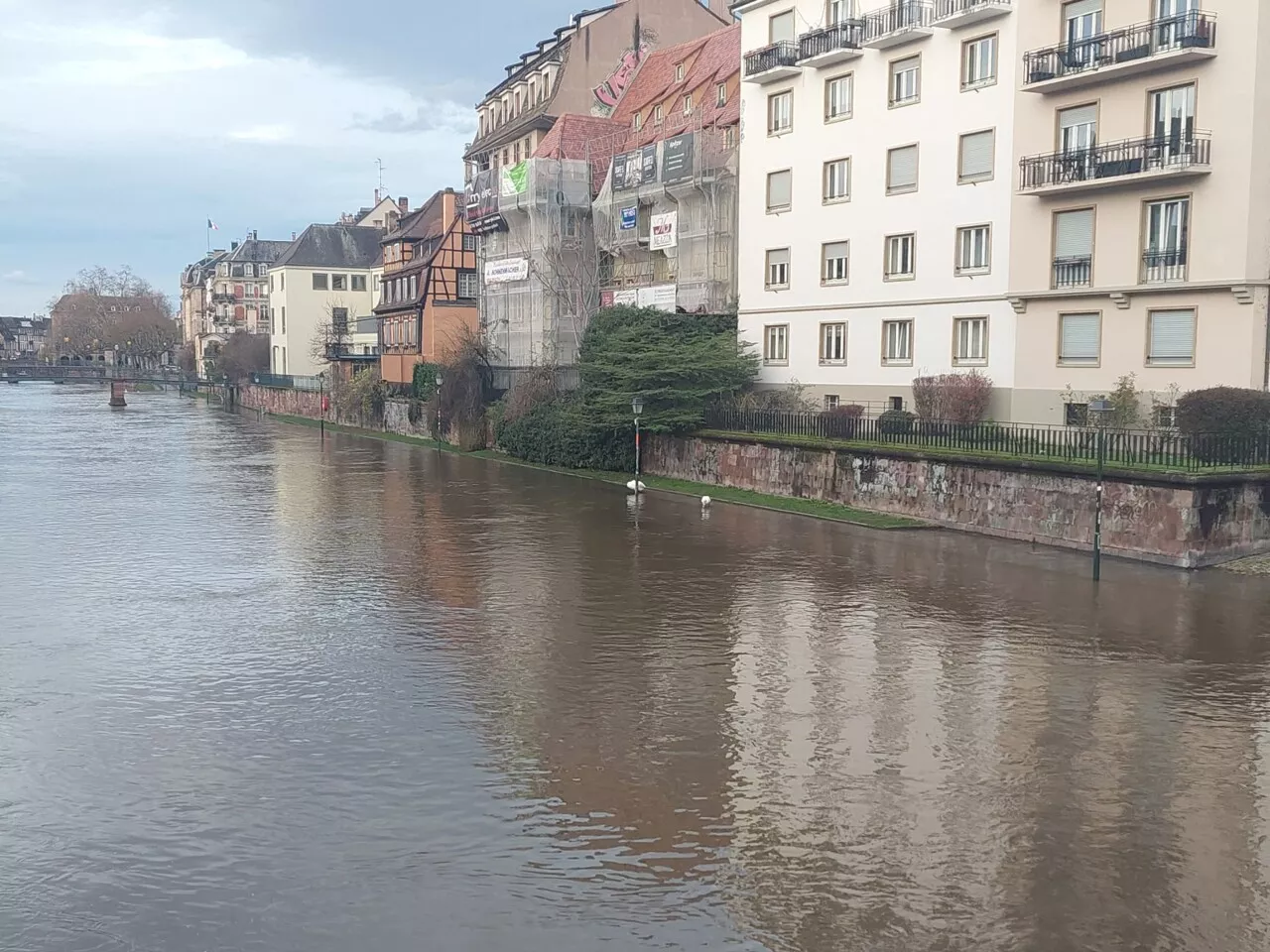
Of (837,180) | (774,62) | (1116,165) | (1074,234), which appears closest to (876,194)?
(837,180)

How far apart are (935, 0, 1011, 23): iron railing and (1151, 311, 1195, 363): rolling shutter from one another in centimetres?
975

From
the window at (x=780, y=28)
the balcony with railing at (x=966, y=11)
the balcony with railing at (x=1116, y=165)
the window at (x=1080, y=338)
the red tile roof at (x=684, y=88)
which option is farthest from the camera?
the red tile roof at (x=684, y=88)

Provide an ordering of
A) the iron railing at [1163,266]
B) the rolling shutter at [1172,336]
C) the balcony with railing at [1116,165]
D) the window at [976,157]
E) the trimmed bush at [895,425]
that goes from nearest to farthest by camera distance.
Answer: the balcony with railing at [1116,165] → the iron railing at [1163,266] → the rolling shutter at [1172,336] → the trimmed bush at [895,425] → the window at [976,157]

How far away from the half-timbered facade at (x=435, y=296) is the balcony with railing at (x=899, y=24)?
31.5 meters

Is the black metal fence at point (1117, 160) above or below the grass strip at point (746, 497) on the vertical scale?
above

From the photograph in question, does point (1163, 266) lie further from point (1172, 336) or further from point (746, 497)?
point (746, 497)

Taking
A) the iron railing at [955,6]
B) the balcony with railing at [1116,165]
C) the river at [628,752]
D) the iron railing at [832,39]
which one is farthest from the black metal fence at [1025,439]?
the iron railing at [832,39]

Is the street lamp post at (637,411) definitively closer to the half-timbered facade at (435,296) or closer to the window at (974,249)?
the window at (974,249)

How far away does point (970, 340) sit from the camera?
109ft

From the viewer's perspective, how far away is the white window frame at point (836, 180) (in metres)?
36.9

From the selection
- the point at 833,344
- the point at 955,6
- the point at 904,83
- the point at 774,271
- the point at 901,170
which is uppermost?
the point at 955,6

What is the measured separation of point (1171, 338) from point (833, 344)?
38.6 ft

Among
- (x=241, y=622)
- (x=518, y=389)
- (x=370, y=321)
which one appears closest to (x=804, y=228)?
(x=518, y=389)

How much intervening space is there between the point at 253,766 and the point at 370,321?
75.0 meters
